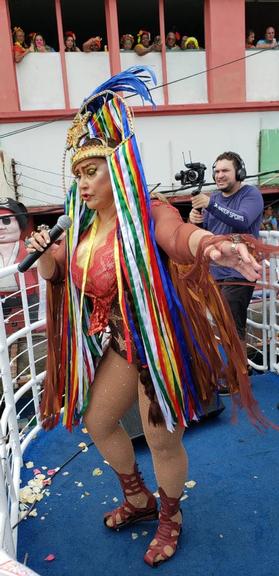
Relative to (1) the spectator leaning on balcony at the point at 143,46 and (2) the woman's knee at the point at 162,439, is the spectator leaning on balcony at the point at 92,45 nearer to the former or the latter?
(1) the spectator leaning on balcony at the point at 143,46

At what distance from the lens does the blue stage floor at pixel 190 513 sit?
1636 mm

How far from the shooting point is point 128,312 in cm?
141

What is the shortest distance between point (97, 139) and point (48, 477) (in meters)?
1.68

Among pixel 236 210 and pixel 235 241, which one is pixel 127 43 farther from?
pixel 235 241

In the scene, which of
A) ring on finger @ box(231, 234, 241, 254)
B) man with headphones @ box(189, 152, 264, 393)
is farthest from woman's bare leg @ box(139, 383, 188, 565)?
man with headphones @ box(189, 152, 264, 393)

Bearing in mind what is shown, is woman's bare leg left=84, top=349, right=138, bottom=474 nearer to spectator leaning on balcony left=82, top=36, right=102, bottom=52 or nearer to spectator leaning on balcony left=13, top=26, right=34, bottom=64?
spectator leaning on balcony left=13, top=26, right=34, bottom=64

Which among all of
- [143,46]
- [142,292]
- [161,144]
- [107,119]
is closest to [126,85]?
[107,119]

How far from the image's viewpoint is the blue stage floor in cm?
164

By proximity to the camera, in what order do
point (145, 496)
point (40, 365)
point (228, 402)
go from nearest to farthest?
point (145, 496)
point (228, 402)
point (40, 365)

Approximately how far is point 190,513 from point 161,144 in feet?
25.2

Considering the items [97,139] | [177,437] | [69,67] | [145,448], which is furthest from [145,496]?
[69,67]

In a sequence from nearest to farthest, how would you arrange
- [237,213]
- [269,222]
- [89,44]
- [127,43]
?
[237,213]
[89,44]
[127,43]
[269,222]

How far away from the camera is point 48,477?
7.27 ft

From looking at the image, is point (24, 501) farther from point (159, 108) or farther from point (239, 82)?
point (239, 82)
